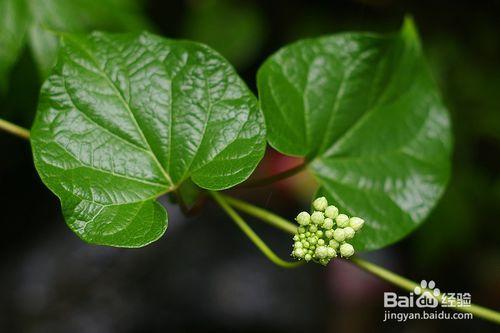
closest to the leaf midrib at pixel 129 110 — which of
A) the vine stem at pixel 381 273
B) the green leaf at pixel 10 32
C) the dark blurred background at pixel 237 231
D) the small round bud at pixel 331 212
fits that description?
the vine stem at pixel 381 273

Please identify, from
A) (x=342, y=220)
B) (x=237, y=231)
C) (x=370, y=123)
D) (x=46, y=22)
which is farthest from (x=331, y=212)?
(x=237, y=231)

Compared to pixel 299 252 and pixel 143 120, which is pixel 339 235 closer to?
pixel 299 252

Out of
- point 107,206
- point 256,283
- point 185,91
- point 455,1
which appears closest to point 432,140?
point 185,91

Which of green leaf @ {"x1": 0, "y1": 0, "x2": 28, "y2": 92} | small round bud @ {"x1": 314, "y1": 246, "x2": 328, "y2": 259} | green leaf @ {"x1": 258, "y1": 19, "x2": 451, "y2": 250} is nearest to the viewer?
small round bud @ {"x1": 314, "y1": 246, "x2": 328, "y2": 259}

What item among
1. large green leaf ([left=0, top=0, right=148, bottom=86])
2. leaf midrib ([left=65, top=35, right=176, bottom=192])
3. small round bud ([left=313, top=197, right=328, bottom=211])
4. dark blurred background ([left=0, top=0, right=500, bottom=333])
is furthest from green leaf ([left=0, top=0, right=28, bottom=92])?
small round bud ([left=313, top=197, right=328, bottom=211])

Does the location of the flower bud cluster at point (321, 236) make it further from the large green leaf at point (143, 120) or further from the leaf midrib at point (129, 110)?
the leaf midrib at point (129, 110)

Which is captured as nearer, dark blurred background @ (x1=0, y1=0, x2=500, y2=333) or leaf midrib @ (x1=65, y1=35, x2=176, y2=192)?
leaf midrib @ (x1=65, y1=35, x2=176, y2=192)

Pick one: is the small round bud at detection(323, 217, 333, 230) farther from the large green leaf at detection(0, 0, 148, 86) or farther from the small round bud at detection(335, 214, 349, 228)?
the large green leaf at detection(0, 0, 148, 86)
